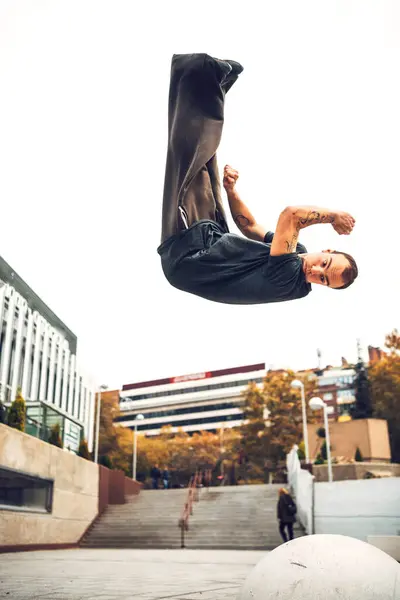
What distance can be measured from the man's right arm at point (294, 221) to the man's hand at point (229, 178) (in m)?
0.89

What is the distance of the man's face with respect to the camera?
3.54 metres

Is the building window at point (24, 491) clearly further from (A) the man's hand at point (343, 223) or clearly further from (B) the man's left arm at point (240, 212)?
(A) the man's hand at point (343, 223)

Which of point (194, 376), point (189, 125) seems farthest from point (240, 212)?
point (194, 376)

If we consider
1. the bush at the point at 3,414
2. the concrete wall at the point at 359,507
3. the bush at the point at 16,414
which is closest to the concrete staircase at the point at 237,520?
→ the concrete wall at the point at 359,507

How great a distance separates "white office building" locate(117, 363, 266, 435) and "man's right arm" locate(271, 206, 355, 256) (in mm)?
91876

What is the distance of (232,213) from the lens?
4.29 m

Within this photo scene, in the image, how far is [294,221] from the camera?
343 centimetres

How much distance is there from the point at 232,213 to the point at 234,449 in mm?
54821

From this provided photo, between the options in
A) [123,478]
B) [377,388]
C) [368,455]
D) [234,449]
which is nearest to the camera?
[123,478]

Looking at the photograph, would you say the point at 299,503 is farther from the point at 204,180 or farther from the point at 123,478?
the point at 204,180

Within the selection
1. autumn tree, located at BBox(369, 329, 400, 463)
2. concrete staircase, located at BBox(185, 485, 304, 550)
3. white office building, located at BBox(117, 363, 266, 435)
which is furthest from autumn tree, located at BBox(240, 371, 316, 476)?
white office building, located at BBox(117, 363, 266, 435)

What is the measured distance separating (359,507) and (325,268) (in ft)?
53.5

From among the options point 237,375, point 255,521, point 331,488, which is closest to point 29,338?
point 255,521

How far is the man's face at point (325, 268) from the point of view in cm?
354
